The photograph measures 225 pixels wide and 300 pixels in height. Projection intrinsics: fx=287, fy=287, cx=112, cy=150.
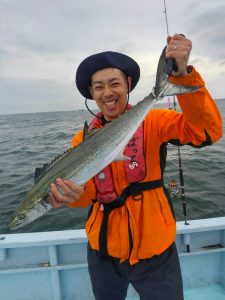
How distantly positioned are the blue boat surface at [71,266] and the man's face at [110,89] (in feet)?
6.98

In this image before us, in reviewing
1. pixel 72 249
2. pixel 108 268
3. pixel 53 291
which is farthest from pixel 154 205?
pixel 53 291

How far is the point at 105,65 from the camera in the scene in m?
3.24

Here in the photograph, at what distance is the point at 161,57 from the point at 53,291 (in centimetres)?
391

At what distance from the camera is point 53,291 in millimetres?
4570

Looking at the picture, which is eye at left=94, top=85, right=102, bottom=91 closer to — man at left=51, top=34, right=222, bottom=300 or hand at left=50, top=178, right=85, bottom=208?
man at left=51, top=34, right=222, bottom=300

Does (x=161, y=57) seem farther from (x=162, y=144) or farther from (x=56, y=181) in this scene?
(x=56, y=181)

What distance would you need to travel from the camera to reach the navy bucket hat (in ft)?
10.6

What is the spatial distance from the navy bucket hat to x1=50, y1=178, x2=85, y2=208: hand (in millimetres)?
1299

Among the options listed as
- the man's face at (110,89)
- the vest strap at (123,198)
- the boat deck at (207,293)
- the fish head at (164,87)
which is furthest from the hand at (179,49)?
the boat deck at (207,293)

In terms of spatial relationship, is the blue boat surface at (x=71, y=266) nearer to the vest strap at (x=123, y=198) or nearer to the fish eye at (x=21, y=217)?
the fish eye at (x=21, y=217)

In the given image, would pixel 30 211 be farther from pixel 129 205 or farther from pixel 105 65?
pixel 105 65

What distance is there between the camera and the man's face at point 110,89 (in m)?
3.20

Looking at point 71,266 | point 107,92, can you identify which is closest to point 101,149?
point 107,92

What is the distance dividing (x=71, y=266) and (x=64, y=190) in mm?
2011
